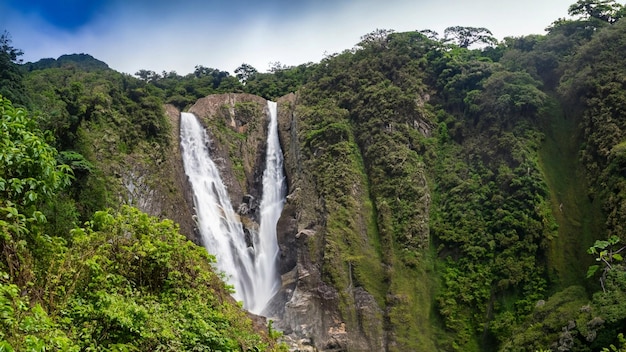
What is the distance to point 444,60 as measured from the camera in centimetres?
4178

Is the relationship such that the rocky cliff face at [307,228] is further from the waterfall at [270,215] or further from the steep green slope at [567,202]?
the steep green slope at [567,202]

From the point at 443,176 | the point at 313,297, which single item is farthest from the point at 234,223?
the point at 443,176

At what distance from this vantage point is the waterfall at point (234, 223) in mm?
30359

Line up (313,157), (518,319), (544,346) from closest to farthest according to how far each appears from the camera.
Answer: (544,346) → (518,319) → (313,157)

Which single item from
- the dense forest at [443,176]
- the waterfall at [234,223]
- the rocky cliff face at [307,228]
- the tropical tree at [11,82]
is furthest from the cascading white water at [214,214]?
the tropical tree at [11,82]

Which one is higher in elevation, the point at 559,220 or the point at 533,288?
the point at 559,220

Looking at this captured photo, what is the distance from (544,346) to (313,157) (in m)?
21.5

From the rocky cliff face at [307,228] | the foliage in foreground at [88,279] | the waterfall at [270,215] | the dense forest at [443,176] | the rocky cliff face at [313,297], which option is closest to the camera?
the foliage in foreground at [88,279]

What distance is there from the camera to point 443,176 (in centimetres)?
3472

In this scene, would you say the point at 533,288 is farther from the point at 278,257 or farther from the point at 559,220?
the point at 278,257

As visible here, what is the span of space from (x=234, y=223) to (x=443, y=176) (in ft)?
52.5

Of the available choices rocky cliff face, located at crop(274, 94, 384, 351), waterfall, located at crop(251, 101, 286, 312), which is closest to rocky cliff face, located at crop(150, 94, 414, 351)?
rocky cliff face, located at crop(274, 94, 384, 351)

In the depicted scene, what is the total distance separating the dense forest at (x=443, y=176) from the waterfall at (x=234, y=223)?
231 centimetres

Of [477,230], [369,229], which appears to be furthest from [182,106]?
[477,230]
